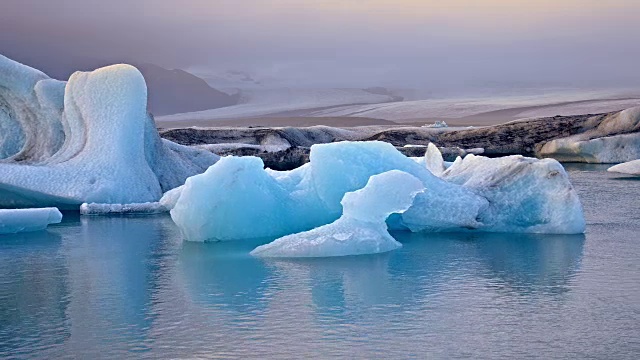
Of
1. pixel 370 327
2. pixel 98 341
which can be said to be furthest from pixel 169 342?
pixel 370 327

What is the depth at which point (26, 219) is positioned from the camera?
8.74 m

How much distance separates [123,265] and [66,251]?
3.24 feet

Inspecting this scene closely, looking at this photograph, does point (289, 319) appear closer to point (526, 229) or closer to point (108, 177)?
point (526, 229)

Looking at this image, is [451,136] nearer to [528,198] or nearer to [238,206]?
[528,198]

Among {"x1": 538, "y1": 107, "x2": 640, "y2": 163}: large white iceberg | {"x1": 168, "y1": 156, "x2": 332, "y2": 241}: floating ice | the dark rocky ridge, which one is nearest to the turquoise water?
{"x1": 168, "y1": 156, "x2": 332, "y2": 241}: floating ice

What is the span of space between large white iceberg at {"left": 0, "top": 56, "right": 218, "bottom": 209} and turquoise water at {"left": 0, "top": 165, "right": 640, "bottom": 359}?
2.45 metres

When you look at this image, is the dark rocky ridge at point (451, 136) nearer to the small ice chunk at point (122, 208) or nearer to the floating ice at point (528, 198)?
the small ice chunk at point (122, 208)

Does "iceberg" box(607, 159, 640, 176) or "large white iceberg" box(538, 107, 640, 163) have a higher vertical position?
"large white iceberg" box(538, 107, 640, 163)

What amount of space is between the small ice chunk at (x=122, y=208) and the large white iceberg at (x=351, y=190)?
8.86 ft

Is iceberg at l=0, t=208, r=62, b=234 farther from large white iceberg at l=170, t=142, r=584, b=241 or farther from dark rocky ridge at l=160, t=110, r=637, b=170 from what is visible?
dark rocky ridge at l=160, t=110, r=637, b=170

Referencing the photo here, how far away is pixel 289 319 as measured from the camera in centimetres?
474

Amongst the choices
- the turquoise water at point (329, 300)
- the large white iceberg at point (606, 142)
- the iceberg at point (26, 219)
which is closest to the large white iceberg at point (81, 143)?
the iceberg at point (26, 219)

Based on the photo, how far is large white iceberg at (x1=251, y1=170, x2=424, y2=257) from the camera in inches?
266

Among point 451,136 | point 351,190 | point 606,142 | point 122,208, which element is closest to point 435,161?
point 351,190
